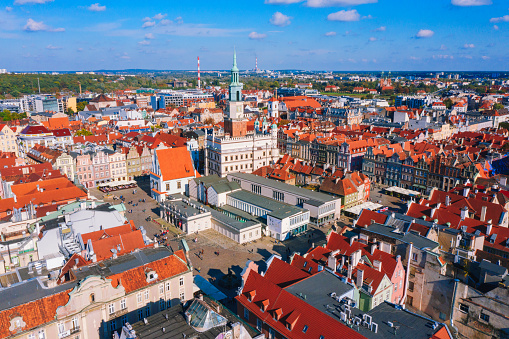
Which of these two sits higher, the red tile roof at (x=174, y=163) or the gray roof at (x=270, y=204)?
the red tile roof at (x=174, y=163)

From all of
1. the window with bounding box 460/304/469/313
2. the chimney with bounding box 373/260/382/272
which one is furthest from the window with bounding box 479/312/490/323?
the chimney with bounding box 373/260/382/272

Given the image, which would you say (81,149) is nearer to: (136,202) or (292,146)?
(136,202)

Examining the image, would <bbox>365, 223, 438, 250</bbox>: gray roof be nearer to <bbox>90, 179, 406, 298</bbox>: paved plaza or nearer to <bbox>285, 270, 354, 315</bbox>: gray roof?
<bbox>90, 179, 406, 298</bbox>: paved plaza

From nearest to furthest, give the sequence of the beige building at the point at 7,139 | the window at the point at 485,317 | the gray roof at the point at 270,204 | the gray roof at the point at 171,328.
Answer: the gray roof at the point at 171,328 < the window at the point at 485,317 < the gray roof at the point at 270,204 < the beige building at the point at 7,139

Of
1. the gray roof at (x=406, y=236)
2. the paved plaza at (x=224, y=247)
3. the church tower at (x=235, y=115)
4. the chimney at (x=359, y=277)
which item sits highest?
the church tower at (x=235, y=115)

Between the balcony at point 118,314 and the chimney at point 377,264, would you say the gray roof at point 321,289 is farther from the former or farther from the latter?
the balcony at point 118,314

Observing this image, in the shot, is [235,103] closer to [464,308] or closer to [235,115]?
[235,115]

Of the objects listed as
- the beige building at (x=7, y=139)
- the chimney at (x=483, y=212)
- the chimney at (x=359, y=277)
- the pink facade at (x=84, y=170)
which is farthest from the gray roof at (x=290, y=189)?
the beige building at (x=7, y=139)
